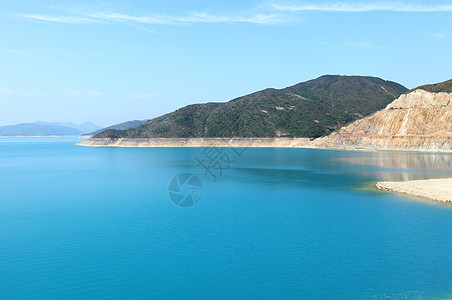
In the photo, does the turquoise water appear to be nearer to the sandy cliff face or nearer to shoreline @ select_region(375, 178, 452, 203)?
shoreline @ select_region(375, 178, 452, 203)

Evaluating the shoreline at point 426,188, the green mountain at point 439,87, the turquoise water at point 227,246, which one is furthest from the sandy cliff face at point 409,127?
the turquoise water at point 227,246

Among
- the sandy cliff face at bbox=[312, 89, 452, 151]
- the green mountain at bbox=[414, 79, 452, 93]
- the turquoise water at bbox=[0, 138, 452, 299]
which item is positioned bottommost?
the turquoise water at bbox=[0, 138, 452, 299]

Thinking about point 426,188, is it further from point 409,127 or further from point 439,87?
point 439,87

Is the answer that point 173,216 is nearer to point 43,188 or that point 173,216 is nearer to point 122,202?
point 122,202

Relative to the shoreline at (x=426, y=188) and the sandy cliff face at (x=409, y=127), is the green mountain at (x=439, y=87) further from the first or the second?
the shoreline at (x=426, y=188)

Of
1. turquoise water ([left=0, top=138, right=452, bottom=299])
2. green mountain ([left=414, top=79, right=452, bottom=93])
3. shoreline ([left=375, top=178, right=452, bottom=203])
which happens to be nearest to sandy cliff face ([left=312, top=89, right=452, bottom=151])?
green mountain ([left=414, top=79, right=452, bottom=93])

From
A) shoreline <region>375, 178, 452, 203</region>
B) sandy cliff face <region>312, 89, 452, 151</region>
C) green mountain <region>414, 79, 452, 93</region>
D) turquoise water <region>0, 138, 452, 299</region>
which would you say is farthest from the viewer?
green mountain <region>414, 79, 452, 93</region>
